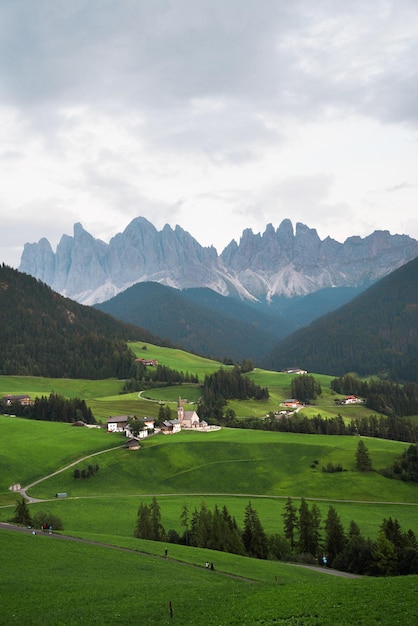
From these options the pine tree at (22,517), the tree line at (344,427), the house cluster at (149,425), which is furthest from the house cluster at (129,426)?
the pine tree at (22,517)

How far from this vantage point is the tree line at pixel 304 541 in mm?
60750

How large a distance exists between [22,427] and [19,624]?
114 meters

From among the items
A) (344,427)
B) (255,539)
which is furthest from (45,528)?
(344,427)

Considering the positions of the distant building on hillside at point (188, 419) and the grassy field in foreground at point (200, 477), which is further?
the distant building on hillside at point (188, 419)

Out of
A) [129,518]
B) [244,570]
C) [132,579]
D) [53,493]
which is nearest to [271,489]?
[129,518]

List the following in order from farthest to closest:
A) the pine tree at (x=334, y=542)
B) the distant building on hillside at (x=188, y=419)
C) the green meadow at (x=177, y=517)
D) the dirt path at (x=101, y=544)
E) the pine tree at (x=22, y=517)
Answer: the distant building on hillside at (x=188, y=419)
the pine tree at (x=334, y=542)
the pine tree at (x=22, y=517)
the dirt path at (x=101, y=544)
the green meadow at (x=177, y=517)

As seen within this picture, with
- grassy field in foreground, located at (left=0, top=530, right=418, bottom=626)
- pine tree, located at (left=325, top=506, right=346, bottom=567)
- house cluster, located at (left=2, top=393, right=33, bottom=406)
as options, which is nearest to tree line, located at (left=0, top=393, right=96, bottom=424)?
house cluster, located at (left=2, top=393, right=33, bottom=406)

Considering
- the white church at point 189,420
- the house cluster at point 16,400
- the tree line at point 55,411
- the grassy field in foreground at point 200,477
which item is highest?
the house cluster at point 16,400

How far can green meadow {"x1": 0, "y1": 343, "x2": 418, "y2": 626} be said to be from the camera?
31.8 m

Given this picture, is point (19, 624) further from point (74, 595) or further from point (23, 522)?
point (23, 522)

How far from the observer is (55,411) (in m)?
163

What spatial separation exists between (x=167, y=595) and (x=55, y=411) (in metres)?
135

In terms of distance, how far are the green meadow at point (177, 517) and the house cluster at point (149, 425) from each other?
3872 mm

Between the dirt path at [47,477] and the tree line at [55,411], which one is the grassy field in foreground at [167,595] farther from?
the tree line at [55,411]
